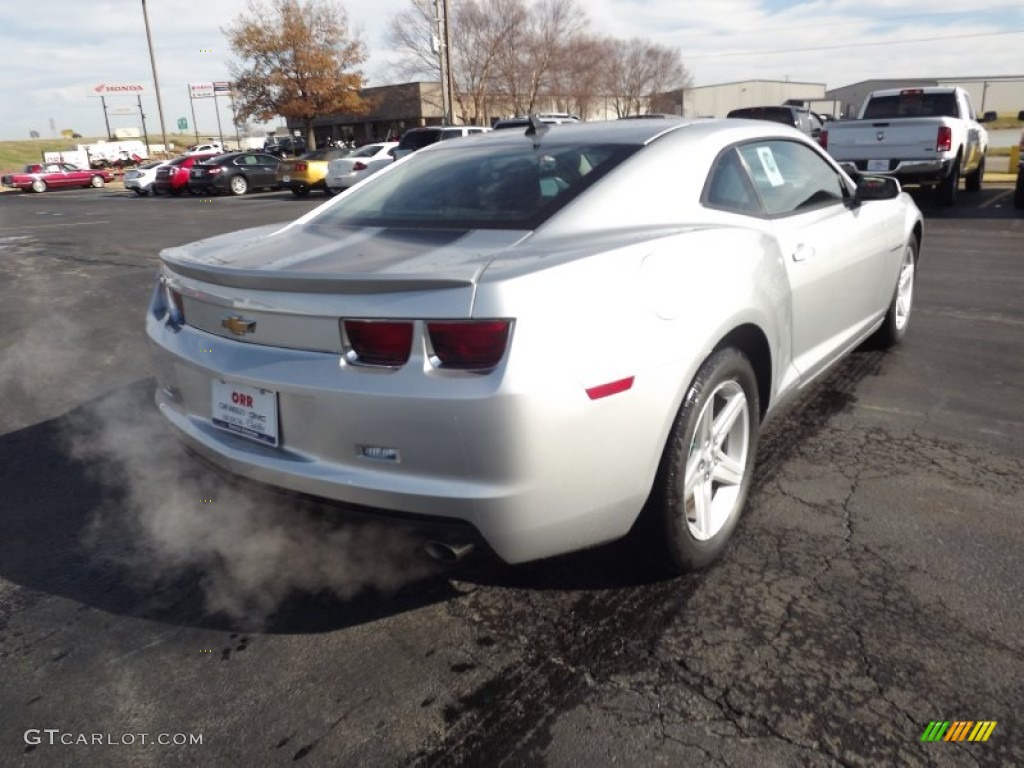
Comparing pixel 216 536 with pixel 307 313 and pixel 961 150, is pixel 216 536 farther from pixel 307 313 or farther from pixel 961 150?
pixel 961 150

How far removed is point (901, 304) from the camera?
17.1 feet

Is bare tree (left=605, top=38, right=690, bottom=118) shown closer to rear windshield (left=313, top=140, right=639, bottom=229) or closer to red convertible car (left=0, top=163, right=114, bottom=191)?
red convertible car (left=0, top=163, right=114, bottom=191)

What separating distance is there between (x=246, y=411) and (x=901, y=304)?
4426mm

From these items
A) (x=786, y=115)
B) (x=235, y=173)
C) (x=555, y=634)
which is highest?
(x=786, y=115)

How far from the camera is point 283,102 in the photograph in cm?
4194

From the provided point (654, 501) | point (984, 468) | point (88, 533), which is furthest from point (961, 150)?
point (88, 533)

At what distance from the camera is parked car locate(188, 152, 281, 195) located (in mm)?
27328

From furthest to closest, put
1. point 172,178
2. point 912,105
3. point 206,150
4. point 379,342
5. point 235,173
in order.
Result: 1. point 206,150
2. point 172,178
3. point 235,173
4. point 912,105
5. point 379,342

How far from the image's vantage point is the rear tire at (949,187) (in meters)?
12.4

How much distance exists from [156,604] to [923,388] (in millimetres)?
4090

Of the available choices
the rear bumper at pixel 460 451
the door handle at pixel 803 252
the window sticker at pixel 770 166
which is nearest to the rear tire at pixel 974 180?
the window sticker at pixel 770 166

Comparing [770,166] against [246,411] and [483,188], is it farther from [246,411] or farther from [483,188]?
[246,411]

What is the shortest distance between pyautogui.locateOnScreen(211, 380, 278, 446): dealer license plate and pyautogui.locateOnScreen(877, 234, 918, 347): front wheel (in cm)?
391

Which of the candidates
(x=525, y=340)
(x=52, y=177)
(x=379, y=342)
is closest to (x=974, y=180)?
(x=525, y=340)
